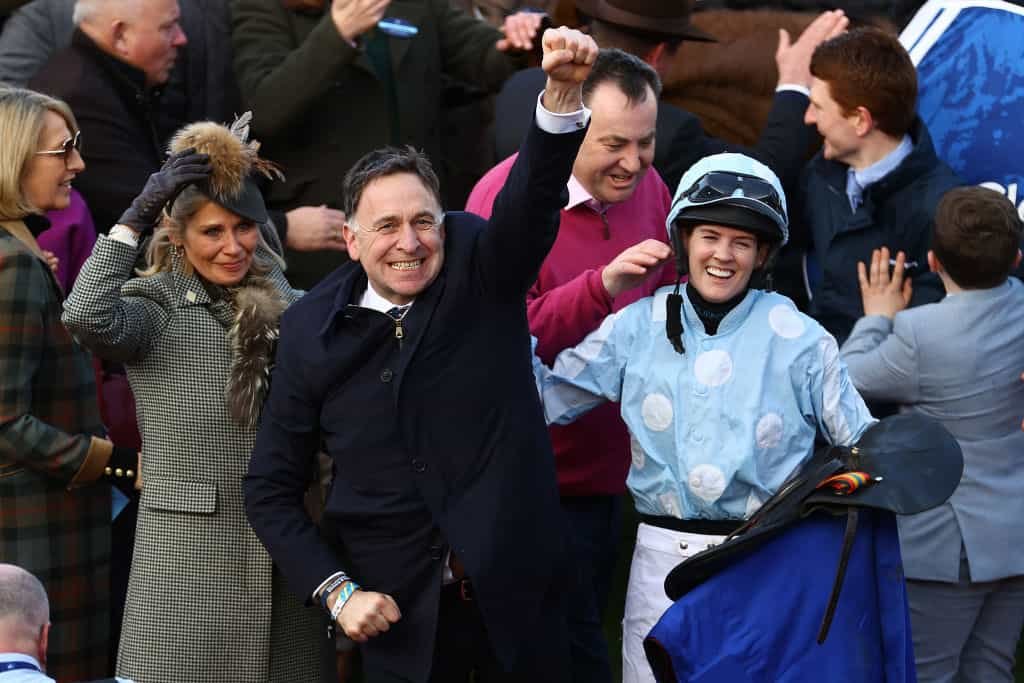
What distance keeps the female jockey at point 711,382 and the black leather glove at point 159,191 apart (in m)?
1.06

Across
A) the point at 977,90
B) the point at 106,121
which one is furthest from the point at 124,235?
the point at 977,90

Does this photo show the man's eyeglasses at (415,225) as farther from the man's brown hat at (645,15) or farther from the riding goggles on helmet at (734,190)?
the man's brown hat at (645,15)

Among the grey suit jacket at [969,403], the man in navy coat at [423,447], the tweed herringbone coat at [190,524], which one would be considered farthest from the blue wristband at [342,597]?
the grey suit jacket at [969,403]

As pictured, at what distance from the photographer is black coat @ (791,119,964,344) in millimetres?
4520

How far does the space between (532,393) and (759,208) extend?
69 centimetres

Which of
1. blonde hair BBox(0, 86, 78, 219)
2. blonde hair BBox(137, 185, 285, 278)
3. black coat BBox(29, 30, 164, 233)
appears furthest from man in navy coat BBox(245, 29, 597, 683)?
black coat BBox(29, 30, 164, 233)

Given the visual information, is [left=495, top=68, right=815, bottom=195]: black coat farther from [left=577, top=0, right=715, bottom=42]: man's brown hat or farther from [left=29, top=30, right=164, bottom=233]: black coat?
[left=29, top=30, right=164, bottom=233]: black coat

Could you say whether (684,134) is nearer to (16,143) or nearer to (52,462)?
(16,143)

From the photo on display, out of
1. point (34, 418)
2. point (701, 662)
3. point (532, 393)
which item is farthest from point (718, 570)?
point (34, 418)

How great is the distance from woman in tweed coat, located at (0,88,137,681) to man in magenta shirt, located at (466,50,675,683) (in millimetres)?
1170

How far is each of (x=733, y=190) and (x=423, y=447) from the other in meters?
0.96

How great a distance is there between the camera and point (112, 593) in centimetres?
448

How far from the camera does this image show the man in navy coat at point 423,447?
334 cm

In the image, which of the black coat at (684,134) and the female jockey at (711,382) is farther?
the black coat at (684,134)
